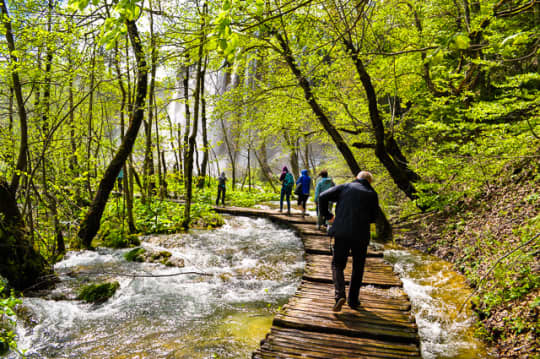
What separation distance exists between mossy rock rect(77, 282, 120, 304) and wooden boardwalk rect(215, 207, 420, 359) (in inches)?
150

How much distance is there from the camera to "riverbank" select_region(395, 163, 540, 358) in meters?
4.32

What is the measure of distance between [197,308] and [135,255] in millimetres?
3547

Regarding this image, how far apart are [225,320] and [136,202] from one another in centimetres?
1016

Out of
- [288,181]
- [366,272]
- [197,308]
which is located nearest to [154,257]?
[197,308]

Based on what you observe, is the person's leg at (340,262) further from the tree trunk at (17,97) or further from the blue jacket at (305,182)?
the blue jacket at (305,182)

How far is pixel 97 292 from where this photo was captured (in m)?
6.22

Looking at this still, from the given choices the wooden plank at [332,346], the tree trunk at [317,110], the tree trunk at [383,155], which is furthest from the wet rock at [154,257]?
the tree trunk at [383,155]

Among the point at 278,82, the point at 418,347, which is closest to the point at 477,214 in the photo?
the point at 418,347

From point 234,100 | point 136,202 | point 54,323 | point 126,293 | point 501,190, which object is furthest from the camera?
point 136,202

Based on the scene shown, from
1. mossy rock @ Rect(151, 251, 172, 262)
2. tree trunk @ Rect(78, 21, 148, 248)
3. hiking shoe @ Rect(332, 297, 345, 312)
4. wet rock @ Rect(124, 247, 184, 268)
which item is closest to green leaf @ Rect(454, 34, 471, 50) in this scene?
hiking shoe @ Rect(332, 297, 345, 312)

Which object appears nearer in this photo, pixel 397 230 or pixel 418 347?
pixel 418 347

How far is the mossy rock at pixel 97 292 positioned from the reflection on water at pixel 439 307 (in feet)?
19.2

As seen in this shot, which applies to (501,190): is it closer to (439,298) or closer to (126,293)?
(439,298)

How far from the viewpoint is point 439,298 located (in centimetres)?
606
